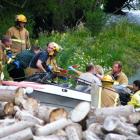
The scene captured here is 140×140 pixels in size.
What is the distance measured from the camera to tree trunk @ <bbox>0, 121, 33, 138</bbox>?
9.09m

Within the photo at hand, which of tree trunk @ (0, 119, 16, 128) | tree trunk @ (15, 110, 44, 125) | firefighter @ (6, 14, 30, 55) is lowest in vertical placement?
tree trunk @ (0, 119, 16, 128)

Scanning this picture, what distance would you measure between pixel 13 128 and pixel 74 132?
0.81 metres

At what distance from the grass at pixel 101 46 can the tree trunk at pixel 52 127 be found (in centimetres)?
838

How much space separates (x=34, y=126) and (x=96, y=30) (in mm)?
15183

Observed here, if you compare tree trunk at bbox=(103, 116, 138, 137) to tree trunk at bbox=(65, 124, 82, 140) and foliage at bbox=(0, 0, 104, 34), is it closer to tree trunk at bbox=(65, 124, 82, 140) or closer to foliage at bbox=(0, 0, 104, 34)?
tree trunk at bbox=(65, 124, 82, 140)

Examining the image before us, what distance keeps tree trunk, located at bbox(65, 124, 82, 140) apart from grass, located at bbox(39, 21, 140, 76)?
8.40 meters

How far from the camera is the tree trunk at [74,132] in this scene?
9176mm

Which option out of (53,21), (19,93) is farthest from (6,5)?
(19,93)

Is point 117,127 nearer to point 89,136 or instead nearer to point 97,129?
point 97,129

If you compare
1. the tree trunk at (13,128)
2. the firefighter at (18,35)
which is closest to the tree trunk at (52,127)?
the tree trunk at (13,128)

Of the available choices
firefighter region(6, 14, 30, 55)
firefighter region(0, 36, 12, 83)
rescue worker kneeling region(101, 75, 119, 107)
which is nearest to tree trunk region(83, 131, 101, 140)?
→ rescue worker kneeling region(101, 75, 119, 107)

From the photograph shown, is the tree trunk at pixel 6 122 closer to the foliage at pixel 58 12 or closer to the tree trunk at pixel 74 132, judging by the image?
the tree trunk at pixel 74 132

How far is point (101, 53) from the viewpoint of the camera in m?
21.9

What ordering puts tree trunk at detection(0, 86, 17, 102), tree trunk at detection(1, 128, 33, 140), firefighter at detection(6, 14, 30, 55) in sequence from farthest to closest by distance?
firefighter at detection(6, 14, 30, 55)
tree trunk at detection(0, 86, 17, 102)
tree trunk at detection(1, 128, 33, 140)
